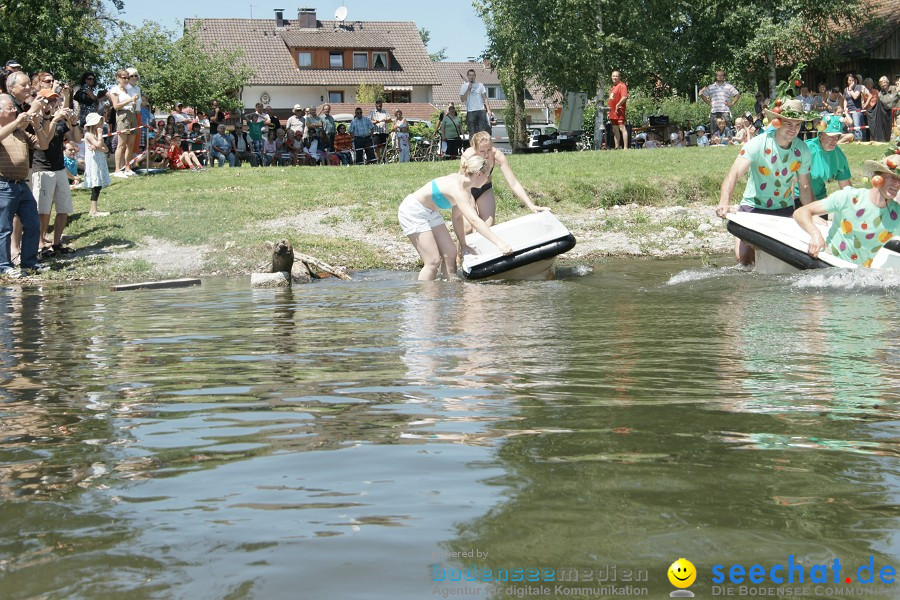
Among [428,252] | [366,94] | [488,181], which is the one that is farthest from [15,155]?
[366,94]

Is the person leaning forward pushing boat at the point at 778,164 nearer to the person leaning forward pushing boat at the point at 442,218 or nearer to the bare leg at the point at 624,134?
the person leaning forward pushing boat at the point at 442,218

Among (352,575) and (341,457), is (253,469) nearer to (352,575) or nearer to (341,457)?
(341,457)

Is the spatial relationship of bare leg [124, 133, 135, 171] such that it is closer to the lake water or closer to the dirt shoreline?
the dirt shoreline

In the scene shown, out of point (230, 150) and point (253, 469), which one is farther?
point (230, 150)

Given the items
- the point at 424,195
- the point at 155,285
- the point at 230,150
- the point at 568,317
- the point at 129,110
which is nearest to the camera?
the point at 568,317

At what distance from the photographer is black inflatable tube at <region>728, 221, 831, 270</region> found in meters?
9.90

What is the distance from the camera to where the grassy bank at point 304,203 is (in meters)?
14.3

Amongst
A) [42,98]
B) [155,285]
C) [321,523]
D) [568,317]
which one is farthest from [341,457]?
[42,98]

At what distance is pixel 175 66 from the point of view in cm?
6038

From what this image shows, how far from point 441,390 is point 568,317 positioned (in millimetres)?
3152

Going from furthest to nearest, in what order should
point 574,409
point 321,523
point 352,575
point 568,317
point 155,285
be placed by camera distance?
point 155,285
point 568,317
point 574,409
point 321,523
point 352,575

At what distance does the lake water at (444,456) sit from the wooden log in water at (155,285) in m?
4.13

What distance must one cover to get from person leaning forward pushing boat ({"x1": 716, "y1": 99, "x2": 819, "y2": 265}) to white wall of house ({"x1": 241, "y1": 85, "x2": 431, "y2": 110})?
64297mm

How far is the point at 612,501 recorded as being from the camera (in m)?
3.30
